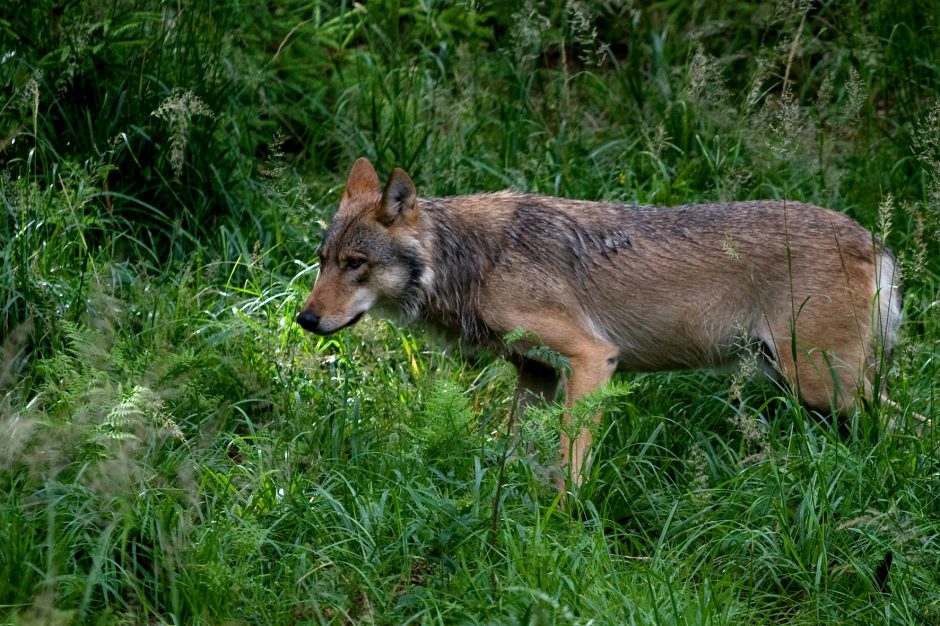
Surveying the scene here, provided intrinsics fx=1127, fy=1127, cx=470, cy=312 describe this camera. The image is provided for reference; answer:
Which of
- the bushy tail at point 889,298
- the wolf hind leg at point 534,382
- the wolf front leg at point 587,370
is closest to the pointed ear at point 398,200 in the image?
the wolf hind leg at point 534,382

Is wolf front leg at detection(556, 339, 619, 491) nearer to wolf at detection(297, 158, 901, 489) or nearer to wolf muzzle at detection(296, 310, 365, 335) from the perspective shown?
wolf at detection(297, 158, 901, 489)

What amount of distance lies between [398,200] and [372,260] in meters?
0.33

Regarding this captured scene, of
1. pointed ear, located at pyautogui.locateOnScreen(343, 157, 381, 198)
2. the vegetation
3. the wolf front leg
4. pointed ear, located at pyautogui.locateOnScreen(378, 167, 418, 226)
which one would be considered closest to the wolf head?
pointed ear, located at pyautogui.locateOnScreen(378, 167, 418, 226)

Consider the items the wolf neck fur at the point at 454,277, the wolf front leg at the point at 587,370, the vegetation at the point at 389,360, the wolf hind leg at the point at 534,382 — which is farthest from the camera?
the wolf hind leg at the point at 534,382

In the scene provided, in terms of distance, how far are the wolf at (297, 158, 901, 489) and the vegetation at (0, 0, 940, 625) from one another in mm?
287

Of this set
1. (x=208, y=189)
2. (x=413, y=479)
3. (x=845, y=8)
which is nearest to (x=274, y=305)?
(x=208, y=189)

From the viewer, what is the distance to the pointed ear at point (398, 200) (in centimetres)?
557

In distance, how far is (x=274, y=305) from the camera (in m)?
6.62

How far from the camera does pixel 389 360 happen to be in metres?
6.41

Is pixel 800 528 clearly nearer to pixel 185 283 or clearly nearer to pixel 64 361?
pixel 64 361

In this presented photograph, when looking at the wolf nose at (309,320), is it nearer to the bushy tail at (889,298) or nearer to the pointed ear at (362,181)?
the pointed ear at (362,181)

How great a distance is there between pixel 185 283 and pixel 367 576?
2.87m

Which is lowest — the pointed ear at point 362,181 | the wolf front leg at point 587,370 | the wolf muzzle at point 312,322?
the wolf front leg at point 587,370

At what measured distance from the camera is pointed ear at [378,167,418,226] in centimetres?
557
